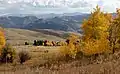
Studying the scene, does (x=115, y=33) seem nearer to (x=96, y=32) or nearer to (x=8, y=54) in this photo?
(x=96, y=32)

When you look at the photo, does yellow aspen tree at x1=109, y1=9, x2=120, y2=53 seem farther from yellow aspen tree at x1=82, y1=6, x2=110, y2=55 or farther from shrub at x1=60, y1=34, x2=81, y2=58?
shrub at x1=60, y1=34, x2=81, y2=58

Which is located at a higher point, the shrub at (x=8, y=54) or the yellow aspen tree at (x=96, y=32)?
the yellow aspen tree at (x=96, y=32)

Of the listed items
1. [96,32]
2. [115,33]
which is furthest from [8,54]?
[115,33]

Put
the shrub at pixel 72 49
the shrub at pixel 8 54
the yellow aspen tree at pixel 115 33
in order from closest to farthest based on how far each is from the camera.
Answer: the yellow aspen tree at pixel 115 33 → the shrub at pixel 72 49 → the shrub at pixel 8 54

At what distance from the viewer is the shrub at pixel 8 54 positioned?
291 feet

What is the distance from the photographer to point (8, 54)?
89.2 metres

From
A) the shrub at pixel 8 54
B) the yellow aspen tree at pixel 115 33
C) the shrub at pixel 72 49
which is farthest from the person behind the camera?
the shrub at pixel 8 54

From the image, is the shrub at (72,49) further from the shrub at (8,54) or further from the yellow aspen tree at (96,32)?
the shrub at (8,54)

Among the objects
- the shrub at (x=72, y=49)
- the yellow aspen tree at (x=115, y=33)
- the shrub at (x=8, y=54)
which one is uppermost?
the yellow aspen tree at (x=115, y=33)

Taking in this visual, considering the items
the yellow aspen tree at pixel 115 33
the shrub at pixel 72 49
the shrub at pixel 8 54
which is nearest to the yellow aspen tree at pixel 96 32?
the yellow aspen tree at pixel 115 33

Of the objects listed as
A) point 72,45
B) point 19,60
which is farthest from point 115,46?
point 19,60

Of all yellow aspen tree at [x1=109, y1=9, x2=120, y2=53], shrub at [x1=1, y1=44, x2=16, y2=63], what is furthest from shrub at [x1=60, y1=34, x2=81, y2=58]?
yellow aspen tree at [x1=109, y1=9, x2=120, y2=53]

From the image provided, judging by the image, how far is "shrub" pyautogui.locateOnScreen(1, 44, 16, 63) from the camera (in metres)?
88.6

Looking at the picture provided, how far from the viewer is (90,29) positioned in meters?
67.8
